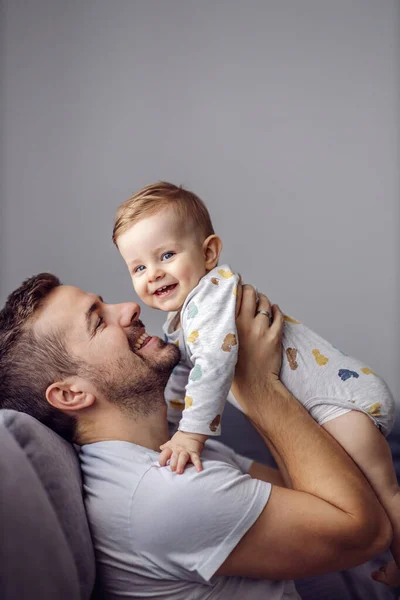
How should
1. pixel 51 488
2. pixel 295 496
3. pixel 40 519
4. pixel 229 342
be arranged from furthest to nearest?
pixel 229 342, pixel 295 496, pixel 51 488, pixel 40 519

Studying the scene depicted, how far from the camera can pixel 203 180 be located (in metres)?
3.25

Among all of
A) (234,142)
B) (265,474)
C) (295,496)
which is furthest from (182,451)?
(234,142)

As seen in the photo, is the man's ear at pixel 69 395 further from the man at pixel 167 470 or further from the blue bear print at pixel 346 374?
the blue bear print at pixel 346 374

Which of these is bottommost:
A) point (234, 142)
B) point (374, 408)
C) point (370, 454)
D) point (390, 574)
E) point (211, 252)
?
point (390, 574)

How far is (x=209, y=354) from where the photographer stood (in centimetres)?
149

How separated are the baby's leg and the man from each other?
0.19ft

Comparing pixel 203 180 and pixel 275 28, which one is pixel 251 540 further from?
pixel 275 28

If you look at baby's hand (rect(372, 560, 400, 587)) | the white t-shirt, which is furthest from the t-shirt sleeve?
baby's hand (rect(372, 560, 400, 587))

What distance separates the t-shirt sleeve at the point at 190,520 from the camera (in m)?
1.30

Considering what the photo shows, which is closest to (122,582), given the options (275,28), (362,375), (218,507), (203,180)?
(218,507)

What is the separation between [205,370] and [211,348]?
55mm

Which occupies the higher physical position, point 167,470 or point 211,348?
point 211,348

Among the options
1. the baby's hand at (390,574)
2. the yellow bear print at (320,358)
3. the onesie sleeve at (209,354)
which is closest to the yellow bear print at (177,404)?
the onesie sleeve at (209,354)

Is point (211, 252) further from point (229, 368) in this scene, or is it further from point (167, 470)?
point (167, 470)
